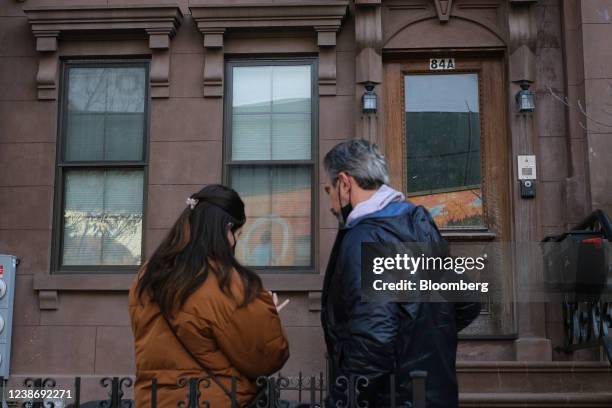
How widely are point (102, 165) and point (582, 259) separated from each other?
4.62 m

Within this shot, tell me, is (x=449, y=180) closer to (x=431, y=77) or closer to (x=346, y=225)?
(x=431, y=77)

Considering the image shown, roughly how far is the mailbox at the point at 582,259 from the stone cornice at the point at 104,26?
4.01 metres

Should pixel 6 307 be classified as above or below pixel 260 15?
below

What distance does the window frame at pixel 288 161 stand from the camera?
7902 millimetres

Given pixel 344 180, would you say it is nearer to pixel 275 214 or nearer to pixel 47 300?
pixel 275 214

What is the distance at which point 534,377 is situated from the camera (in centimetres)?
704

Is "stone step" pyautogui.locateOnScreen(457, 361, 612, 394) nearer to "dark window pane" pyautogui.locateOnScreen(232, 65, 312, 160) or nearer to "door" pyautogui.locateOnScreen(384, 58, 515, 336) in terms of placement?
"door" pyautogui.locateOnScreen(384, 58, 515, 336)

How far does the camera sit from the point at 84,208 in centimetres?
821

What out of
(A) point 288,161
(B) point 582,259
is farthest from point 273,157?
(B) point 582,259

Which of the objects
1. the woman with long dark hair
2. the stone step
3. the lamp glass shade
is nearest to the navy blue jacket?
the woman with long dark hair

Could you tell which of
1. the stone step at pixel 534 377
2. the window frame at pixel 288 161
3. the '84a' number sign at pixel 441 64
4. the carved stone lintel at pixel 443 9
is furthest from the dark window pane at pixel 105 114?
the stone step at pixel 534 377

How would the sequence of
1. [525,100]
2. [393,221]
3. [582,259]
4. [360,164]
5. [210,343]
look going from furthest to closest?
[525,100]
[582,259]
[360,164]
[393,221]
[210,343]

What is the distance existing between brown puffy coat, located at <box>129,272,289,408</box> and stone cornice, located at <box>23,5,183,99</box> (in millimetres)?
5154

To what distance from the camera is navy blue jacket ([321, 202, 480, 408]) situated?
3.13 m
